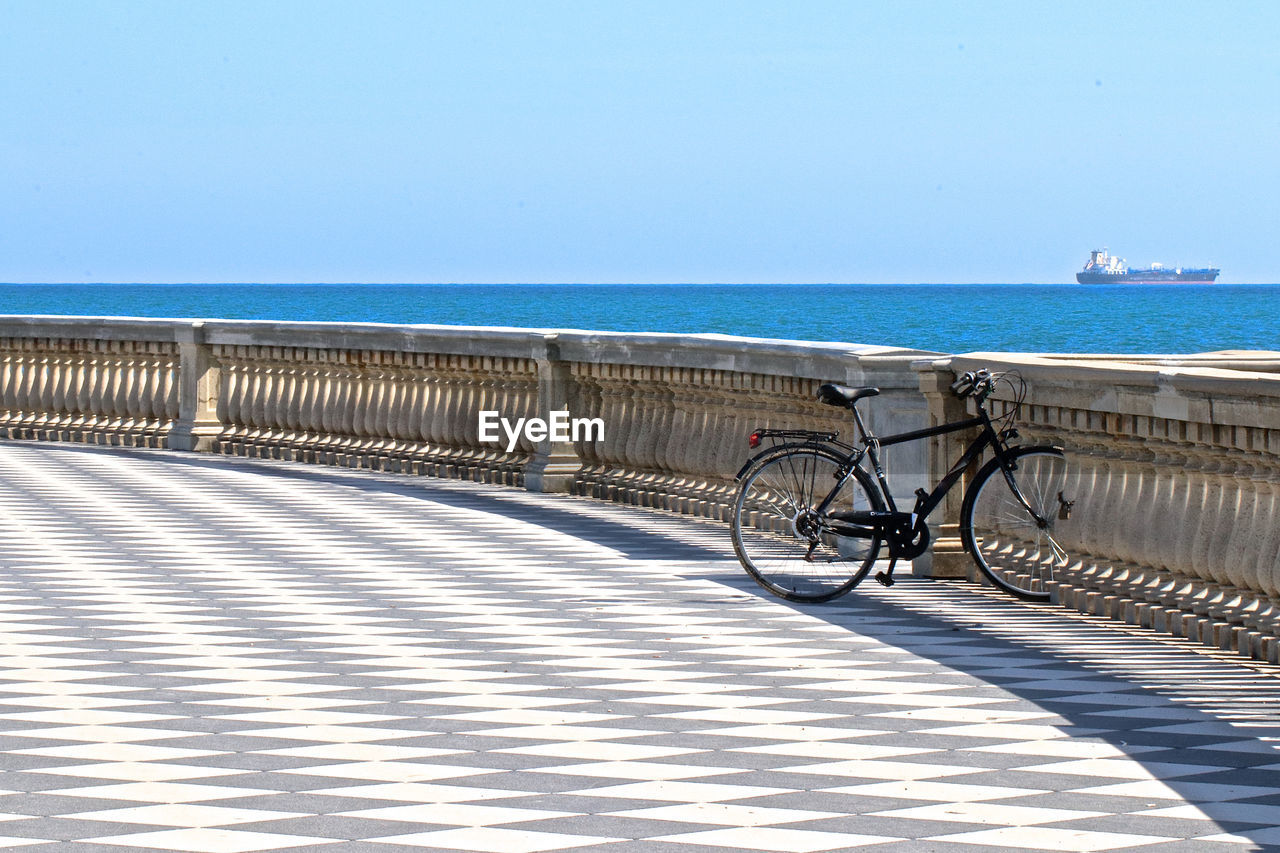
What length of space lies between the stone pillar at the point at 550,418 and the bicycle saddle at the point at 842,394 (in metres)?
4.45

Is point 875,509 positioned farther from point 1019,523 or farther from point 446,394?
point 446,394

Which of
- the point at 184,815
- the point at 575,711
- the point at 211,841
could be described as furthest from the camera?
the point at 575,711

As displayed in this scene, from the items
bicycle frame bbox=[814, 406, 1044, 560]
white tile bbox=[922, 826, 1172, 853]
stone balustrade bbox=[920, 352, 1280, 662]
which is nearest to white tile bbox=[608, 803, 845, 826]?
white tile bbox=[922, 826, 1172, 853]

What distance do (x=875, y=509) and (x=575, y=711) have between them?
2820mm

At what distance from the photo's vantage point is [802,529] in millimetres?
9234

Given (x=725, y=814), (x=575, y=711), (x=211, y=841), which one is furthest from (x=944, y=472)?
(x=211, y=841)

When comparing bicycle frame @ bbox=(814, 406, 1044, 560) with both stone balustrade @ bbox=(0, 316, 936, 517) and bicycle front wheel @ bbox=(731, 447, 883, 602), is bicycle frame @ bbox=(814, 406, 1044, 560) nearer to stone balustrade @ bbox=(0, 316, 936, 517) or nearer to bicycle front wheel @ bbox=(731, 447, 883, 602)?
bicycle front wheel @ bbox=(731, 447, 883, 602)

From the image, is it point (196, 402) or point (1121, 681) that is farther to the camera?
point (196, 402)

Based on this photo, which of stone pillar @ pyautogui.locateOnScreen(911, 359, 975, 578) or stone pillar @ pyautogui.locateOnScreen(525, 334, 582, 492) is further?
stone pillar @ pyautogui.locateOnScreen(525, 334, 582, 492)

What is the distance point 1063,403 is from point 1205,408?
1.25 meters

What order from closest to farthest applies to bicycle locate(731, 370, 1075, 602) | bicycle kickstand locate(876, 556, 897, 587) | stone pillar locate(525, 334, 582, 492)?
bicycle locate(731, 370, 1075, 602) < bicycle kickstand locate(876, 556, 897, 587) < stone pillar locate(525, 334, 582, 492)

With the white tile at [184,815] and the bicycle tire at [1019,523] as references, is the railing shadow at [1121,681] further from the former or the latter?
the white tile at [184,815]

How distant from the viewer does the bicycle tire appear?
352 inches

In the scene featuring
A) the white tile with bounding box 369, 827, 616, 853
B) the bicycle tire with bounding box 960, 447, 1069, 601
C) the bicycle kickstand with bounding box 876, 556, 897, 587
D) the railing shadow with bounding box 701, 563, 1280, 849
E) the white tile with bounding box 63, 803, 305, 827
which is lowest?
the white tile with bounding box 63, 803, 305, 827
